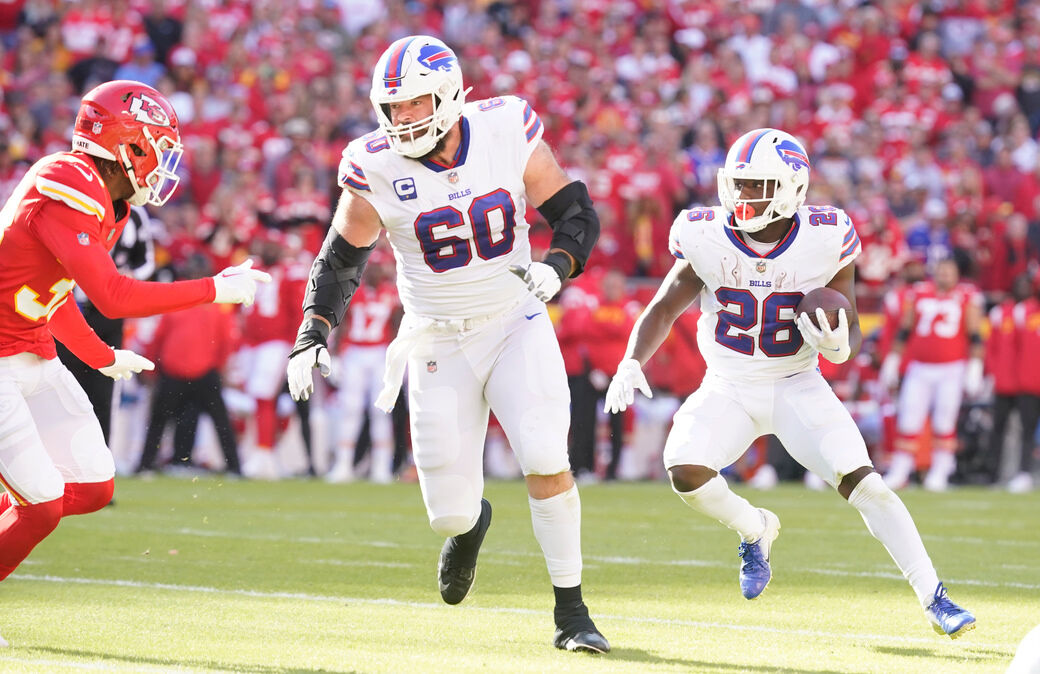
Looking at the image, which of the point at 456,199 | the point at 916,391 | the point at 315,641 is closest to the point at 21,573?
the point at 315,641

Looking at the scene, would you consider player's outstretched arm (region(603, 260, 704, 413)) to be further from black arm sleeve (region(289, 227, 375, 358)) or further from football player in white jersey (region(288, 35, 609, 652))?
black arm sleeve (region(289, 227, 375, 358))

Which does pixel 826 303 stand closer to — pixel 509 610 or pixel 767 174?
pixel 767 174

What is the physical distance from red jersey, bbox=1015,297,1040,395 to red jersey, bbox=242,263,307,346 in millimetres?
5396

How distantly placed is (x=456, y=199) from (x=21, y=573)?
2610 mm

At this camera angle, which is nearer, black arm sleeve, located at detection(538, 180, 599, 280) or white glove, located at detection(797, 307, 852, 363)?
black arm sleeve, located at detection(538, 180, 599, 280)

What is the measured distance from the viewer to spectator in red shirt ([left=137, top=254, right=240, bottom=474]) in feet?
35.6

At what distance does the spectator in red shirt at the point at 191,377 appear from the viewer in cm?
1084

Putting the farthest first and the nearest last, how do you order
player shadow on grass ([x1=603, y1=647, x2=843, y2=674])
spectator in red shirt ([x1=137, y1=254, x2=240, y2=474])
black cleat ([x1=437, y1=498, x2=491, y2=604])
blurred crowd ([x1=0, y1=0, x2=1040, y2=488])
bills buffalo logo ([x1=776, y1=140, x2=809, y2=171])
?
blurred crowd ([x1=0, y1=0, x2=1040, y2=488])
spectator in red shirt ([x1=137, y1=254, x2=240, y2=474])
bills buffalo logo ([x1=776, y1=140, x2=809, y2=171])
black cleat ([x1=437, y1=498, x2=491, y2=604])
player shadow on grass ([x1=603, y1=647, x2=843, y2=674])

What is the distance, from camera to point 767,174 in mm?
5000

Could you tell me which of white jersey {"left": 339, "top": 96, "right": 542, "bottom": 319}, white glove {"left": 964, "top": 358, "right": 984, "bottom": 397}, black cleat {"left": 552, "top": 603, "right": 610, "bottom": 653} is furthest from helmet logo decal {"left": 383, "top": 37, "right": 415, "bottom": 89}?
white glove {"left": 964, "top": 358, "right": 984, "bottom": 397}

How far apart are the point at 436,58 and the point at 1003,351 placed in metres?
7.77

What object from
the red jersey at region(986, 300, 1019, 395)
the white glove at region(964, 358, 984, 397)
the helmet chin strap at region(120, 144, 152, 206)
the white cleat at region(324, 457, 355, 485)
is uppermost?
the helmet chin strap at region(120, 144, 152, 206)

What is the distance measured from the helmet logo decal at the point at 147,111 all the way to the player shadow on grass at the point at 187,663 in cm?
158

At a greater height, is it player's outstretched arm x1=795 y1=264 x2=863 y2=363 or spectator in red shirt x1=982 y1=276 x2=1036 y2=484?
player's outstretched arm x1=795 y1=264 x2=863 y2=363
